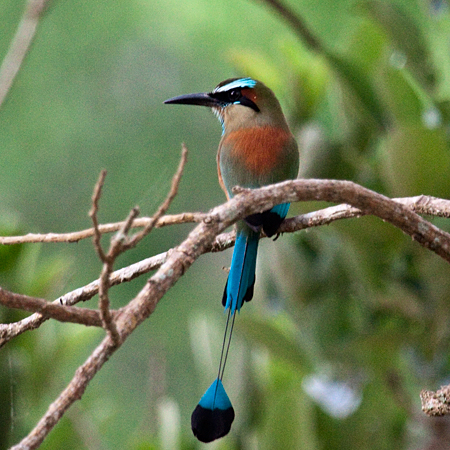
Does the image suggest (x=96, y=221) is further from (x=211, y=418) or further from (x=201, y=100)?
(x=201, y=100)

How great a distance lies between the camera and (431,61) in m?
2.22

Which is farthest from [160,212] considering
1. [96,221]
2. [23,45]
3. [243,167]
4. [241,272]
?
[23,45]

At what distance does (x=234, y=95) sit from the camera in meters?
2.12

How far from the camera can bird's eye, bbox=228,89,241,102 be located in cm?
212

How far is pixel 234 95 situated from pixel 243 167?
429 millimetres

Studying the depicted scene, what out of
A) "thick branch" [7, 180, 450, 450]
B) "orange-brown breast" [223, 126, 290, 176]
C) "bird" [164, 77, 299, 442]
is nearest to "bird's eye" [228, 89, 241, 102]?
"bird" [164, 77, 299, 442]

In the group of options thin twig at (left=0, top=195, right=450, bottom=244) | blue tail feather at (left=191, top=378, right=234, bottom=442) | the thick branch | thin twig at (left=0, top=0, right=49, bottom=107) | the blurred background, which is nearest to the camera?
the thick branch

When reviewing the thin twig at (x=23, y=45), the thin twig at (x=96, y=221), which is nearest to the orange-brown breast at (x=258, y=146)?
the thin twig at (x=23, y=45)

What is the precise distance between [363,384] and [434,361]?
0.84 feet

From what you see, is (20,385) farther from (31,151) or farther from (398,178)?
(31,151)

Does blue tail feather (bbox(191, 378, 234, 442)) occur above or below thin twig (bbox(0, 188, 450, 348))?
below

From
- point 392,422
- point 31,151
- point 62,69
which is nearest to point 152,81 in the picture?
point 62,69

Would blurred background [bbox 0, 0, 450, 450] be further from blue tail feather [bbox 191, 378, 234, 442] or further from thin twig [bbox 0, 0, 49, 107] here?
blue tail feather [bbox 191, 378, 234, 442]

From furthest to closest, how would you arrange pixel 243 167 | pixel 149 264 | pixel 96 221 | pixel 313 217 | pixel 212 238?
1. pixel 243 167
2. pixel 313 217
3. pixel 149 264
4. pixel 212 238
5. pixel 96 221
